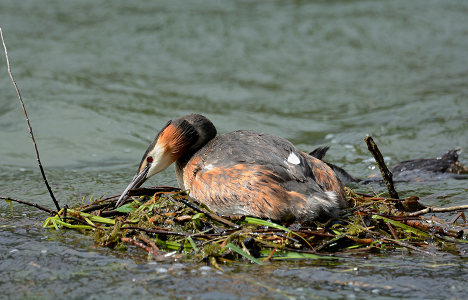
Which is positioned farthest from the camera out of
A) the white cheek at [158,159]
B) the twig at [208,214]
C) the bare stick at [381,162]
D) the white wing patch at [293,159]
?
the white cheek at [158,159]

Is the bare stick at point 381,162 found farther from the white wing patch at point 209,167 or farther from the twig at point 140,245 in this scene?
the twig at point 140,245

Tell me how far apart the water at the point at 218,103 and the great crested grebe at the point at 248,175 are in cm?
55

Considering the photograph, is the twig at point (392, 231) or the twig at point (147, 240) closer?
the twig at point (147, 240)

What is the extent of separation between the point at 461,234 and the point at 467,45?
11292 millimetres

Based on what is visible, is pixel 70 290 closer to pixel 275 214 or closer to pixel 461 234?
pixel 275 214

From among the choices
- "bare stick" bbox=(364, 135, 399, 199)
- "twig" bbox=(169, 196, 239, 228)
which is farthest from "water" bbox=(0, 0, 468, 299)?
"bare stick" bbox=(364, 135, 399, 199)

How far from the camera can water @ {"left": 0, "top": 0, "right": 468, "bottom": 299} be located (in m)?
4.20

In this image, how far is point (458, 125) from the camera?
10094mm

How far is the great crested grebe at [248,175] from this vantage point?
16.0 ft

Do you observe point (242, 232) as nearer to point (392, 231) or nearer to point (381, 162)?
point (392, 231)

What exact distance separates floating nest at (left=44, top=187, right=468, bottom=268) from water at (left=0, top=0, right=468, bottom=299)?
14 centimetres

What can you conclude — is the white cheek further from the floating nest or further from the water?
the water

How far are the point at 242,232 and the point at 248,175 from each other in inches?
19.3

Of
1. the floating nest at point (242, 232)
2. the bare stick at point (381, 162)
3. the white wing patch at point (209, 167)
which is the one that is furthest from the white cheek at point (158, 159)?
the bare stick at point (381, 162)
